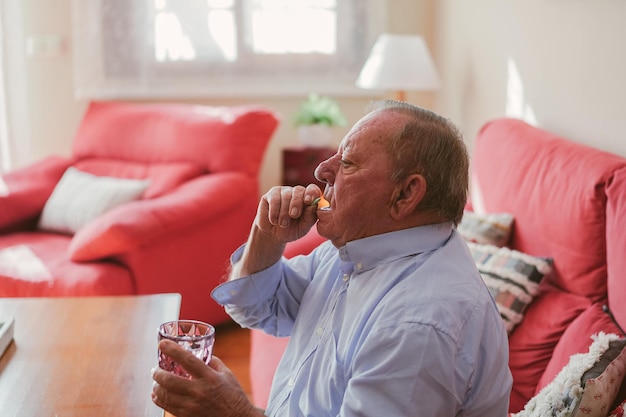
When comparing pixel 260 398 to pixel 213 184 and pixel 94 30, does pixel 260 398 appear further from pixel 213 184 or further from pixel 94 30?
pixel 94 30

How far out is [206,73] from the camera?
14.8 feet

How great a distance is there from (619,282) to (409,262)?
0.65m

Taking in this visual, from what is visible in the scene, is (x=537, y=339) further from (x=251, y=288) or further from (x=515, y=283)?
(x=251, y=288)

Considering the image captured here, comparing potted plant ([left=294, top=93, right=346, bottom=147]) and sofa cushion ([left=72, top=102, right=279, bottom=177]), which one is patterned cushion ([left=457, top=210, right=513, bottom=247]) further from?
potted plant ([left=294, top=93, right=346, bottom=147])

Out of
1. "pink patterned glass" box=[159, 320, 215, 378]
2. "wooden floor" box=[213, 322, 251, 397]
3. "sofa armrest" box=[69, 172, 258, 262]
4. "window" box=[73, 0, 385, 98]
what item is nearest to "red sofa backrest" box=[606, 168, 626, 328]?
"pink patterned glass" box=[159, 320, 215, 378]

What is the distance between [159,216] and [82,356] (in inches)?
55.5

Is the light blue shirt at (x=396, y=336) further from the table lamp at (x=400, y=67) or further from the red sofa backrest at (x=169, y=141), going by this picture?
the table lamp at (x=400, y=67)

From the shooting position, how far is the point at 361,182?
4.78ft

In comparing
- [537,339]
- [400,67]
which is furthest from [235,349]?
[537,339]

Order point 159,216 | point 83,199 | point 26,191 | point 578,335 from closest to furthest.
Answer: point 578,335
point 159,216
point 83,199
point 26,191

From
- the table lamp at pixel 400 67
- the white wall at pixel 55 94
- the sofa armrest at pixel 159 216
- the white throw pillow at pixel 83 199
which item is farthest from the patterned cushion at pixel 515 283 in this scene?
the white wall at pixel 55 94

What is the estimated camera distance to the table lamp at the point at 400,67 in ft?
12.4

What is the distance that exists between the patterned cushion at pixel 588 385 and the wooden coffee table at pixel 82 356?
71cm

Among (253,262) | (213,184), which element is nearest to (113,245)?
(213,184)
